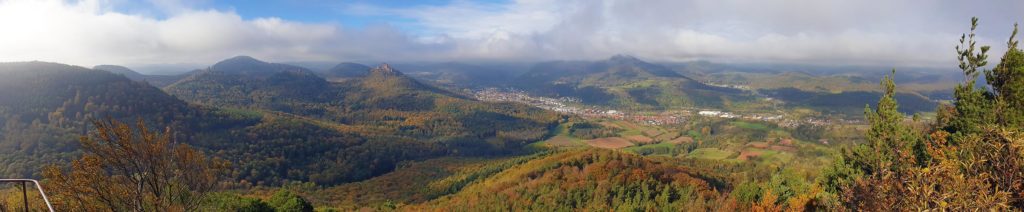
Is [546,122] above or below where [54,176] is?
below

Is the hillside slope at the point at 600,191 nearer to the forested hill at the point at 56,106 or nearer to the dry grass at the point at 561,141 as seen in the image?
the forested hill at the point at 56,106

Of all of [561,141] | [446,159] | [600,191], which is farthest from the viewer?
[561,141]

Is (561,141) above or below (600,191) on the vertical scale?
below

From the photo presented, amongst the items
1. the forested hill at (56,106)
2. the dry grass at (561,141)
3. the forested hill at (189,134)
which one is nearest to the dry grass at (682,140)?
the dry grass at (561,141)

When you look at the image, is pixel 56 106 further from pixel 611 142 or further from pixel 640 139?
pixel 640 139

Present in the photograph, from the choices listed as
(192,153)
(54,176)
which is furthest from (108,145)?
(192,153)

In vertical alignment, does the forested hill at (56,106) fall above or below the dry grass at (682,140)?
above

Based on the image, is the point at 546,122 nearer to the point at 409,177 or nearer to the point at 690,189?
the point at 409,177

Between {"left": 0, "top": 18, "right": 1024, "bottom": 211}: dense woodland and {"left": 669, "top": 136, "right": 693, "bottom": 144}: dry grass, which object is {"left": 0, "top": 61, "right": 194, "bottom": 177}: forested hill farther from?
{"left": 669, "top": 136, "right": 693, "bottom": 144}: dry grass

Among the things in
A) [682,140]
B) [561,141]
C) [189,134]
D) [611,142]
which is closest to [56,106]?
[189,134]

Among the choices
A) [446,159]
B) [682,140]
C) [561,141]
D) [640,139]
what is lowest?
[561,141]

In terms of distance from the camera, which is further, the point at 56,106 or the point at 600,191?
the point at 56,106
